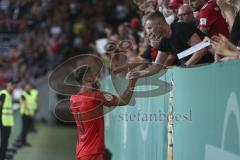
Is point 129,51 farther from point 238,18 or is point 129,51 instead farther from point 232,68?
point 232,68

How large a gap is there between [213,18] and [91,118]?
1975 mm

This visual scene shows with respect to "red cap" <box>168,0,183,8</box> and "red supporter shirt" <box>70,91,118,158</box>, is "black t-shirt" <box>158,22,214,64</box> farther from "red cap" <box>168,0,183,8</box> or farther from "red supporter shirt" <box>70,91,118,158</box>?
"red cap" <box>168,0,183,8</box>

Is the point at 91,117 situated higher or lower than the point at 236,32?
lower

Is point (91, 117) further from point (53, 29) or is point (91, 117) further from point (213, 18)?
point (53, 29)

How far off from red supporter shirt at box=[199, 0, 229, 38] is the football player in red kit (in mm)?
1488

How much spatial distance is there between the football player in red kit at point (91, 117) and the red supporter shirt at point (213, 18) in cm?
149

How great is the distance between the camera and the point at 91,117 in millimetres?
8789

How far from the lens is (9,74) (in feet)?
113

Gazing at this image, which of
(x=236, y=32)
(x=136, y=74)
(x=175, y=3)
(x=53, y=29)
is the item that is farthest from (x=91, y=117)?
(x=53, y=29)

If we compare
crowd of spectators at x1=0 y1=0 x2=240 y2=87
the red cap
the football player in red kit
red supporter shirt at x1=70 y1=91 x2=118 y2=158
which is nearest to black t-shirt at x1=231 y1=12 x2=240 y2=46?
the football player in red kit

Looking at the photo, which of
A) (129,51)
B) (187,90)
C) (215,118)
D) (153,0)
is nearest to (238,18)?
(187,90)

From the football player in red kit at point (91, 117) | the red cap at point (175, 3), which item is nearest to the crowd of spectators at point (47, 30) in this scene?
the red cap at point (175, 3)

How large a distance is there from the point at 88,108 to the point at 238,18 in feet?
8.29

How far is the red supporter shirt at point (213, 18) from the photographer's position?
8750 millimetres
